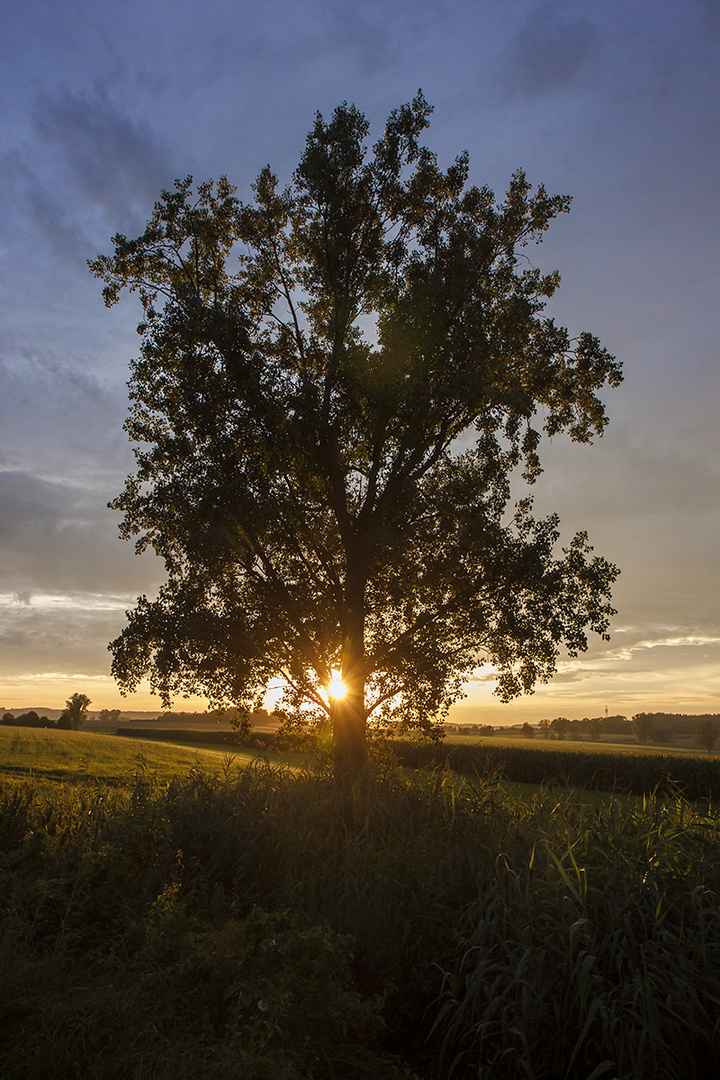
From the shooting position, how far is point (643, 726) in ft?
352

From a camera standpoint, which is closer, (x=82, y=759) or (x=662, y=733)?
(x=82, y=759)

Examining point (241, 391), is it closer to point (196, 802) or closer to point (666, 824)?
point (196, 802)

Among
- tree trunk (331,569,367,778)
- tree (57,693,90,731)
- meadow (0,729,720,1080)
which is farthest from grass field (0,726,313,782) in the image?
tree (57,693,90,731)

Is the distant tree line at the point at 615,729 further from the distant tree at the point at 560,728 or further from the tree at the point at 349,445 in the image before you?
the tree at the point at 349,445

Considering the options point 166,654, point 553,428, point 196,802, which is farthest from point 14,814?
point 553,428

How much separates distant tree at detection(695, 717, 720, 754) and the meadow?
9054 centimetres

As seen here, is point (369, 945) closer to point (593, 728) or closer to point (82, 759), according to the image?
point (82, 759)

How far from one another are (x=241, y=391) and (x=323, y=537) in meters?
4.69

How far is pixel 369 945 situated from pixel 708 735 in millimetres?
95648

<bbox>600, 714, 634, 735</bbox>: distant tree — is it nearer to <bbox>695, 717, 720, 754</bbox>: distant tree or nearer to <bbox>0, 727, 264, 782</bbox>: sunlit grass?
<bbox>695, 717, 720, 754</bbox>: distant tree

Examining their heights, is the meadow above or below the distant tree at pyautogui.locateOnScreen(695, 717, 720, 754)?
below

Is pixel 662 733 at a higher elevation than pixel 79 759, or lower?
higher

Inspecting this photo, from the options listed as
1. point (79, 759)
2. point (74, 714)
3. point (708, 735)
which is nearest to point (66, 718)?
point (74, 714)

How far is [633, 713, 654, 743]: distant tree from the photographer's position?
10606 centimetres
